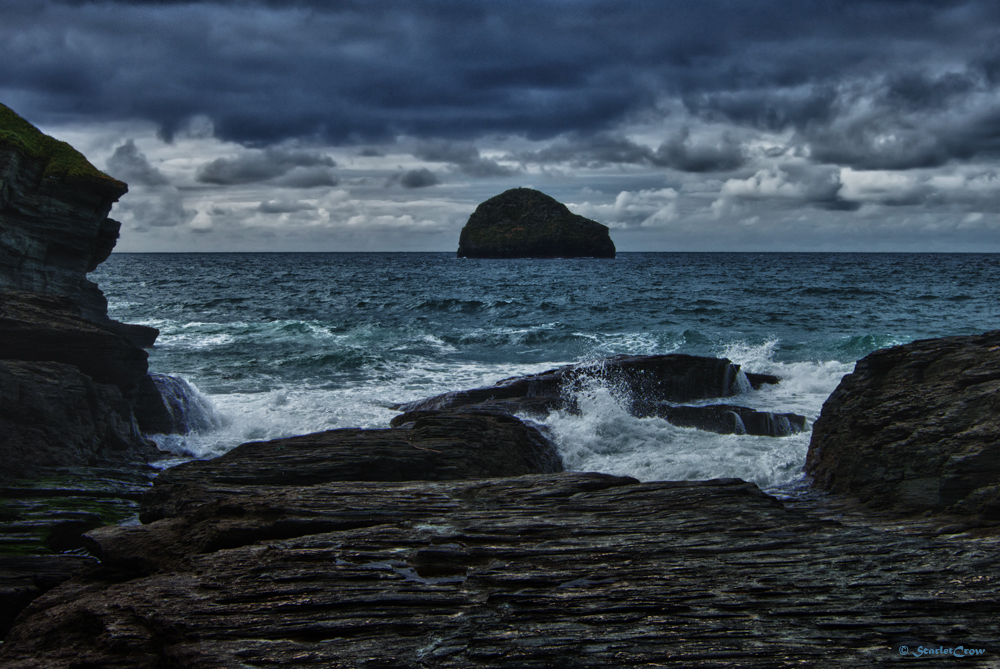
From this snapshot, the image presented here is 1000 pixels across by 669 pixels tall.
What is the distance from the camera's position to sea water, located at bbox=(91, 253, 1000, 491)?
15656 mm

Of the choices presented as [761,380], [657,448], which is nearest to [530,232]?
[761,380]

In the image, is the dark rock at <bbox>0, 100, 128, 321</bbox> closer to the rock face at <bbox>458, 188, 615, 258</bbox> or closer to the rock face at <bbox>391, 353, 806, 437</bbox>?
the rock face at <bbox>391, 353, 806, 437</bbox>

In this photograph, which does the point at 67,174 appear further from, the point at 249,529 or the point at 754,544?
the point at 754,544

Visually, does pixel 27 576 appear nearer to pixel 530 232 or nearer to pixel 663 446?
pixel 663 446

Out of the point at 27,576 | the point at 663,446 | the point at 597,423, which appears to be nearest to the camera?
the point at 27,576

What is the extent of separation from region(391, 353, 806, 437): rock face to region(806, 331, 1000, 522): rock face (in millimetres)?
3821

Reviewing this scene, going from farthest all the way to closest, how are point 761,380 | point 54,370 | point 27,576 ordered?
point 761,380, point 54,370, point 27,576

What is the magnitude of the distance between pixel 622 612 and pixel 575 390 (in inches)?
514

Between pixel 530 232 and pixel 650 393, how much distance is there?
6313 inches

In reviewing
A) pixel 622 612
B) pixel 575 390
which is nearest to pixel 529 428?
pixel 575 390

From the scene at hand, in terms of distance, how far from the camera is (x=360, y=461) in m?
10.6

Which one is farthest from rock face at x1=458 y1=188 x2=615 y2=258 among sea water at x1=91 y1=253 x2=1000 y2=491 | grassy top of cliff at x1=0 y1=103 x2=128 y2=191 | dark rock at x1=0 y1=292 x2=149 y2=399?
dark rock at x1=0 y1=292 x2=149 y2=399

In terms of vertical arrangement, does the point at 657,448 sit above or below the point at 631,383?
below

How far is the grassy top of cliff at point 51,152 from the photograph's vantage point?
64.7 ft
